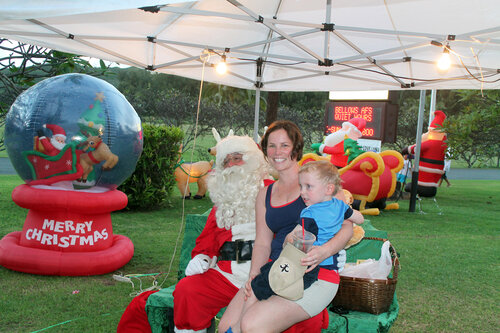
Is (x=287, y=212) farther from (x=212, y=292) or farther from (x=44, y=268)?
(x=44, y=268)

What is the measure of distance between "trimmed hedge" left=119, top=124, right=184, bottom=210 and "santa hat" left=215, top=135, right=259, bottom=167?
5298 millimetres

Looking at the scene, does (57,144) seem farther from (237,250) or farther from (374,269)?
(374,269)

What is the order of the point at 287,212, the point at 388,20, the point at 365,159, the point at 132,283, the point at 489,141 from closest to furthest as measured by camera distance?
the point at 287,212
the point at 132,283
the point at 388,20
the point at 365,159
the point at 489,141

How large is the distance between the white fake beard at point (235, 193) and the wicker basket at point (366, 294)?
0.85 m

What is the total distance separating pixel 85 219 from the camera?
4.91 metres

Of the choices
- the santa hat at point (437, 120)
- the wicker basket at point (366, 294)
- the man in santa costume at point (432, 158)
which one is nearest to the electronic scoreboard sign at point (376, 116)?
the man in santa costume at point (432, 158)

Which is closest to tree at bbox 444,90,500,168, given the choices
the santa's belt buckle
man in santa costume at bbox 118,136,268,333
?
man in santa costume at bbox 118,136,268,333

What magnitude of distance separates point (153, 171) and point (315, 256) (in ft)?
22.4

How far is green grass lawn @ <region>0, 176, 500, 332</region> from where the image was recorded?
3961 millimetres

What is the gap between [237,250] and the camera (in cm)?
324

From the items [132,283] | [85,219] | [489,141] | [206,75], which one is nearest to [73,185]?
[85,219]

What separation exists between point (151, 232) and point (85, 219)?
235 cm

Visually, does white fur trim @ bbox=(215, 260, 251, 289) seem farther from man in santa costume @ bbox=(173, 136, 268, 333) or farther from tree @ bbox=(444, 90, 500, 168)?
tree @ bbox=(444, 90, 500, 168)

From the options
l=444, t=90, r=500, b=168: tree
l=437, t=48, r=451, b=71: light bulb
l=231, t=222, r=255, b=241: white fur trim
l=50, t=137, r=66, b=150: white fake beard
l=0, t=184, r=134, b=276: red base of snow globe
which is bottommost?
l=0, t=184, r=134, b=276: red base of snow globe
